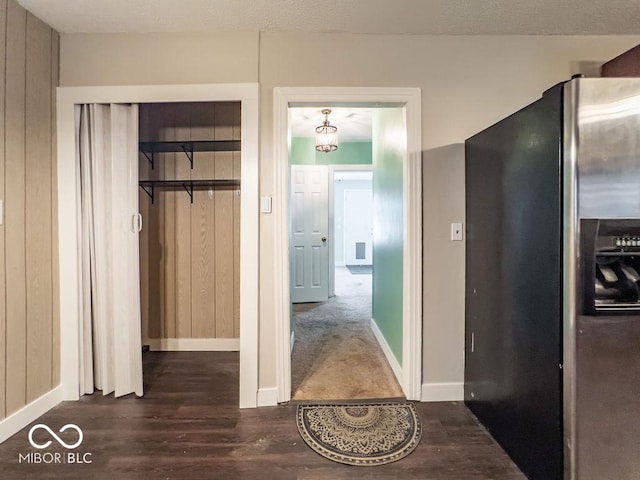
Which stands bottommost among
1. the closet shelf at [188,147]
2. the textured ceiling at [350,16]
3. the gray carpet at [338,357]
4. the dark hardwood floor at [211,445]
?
the dark hardwood floor at [211,445]

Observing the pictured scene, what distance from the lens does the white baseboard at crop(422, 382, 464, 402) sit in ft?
6.63

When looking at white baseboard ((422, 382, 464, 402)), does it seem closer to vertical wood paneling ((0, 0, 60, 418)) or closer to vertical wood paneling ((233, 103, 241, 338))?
vertical wood paneling ((233, 103, 241, 338))

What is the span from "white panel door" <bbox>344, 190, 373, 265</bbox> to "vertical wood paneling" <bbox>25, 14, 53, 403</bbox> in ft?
25.1

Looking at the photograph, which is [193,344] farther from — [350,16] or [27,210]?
[350,16]

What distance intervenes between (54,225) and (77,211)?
0.16 m

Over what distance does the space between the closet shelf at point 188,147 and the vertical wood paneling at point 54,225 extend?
72 cm

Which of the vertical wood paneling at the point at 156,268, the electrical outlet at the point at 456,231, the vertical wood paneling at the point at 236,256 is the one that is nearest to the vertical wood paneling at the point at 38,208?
the vertical wood paneling at the point at 156,268

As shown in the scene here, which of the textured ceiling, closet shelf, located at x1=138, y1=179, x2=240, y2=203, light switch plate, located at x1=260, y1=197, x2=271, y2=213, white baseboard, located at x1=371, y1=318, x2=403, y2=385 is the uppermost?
the textured ceiling

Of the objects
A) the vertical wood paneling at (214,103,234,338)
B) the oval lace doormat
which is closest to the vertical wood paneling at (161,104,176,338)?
the vertical wood paneling at (214,103,234,338)

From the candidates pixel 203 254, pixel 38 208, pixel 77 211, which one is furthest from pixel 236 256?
pixel 38 208

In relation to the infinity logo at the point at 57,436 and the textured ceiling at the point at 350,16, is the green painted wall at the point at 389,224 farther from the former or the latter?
the infinity logo at the point at 57,436

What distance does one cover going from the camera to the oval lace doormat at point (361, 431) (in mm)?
1552

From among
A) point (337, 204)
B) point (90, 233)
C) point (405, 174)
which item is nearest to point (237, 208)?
point (90, 233)

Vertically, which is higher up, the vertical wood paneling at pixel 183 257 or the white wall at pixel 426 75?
the white wall at pixel 426 75
